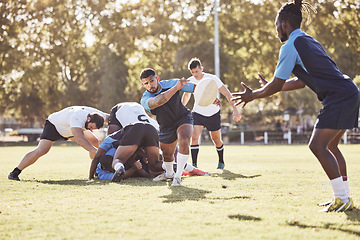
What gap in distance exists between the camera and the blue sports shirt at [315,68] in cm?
504

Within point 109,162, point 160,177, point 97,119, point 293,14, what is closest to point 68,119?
point 97,119

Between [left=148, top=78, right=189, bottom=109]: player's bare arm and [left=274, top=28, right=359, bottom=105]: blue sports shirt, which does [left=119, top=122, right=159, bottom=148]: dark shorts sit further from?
[left=274, top=28, right=359, bottom=105]: blue sports shirt

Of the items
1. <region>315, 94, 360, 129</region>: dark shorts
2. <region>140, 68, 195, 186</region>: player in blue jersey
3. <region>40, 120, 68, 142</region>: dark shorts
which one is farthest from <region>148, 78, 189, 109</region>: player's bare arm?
<region>40, 120, 68, 142</region>: dark shorts

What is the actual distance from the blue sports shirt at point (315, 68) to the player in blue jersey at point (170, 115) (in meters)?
2.37

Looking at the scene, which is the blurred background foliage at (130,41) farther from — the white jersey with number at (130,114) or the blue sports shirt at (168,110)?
the blue sports shirt at (168,110)

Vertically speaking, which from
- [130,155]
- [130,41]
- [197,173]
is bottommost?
[197,173]

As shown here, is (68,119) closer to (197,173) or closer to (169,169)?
(169,169)

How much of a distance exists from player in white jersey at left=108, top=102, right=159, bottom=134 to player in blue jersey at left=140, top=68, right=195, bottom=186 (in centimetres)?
217

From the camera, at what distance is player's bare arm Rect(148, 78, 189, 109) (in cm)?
704

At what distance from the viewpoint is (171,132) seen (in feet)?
26.0

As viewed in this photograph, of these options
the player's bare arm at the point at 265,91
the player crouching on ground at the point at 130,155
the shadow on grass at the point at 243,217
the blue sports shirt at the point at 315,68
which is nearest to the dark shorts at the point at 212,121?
the player crouching on ground at the point at 130,155

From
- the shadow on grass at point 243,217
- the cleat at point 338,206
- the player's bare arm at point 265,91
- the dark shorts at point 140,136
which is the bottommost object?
the shadow on grass at point 243,217

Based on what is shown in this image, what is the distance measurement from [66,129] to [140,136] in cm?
189

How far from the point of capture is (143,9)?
43625mm
